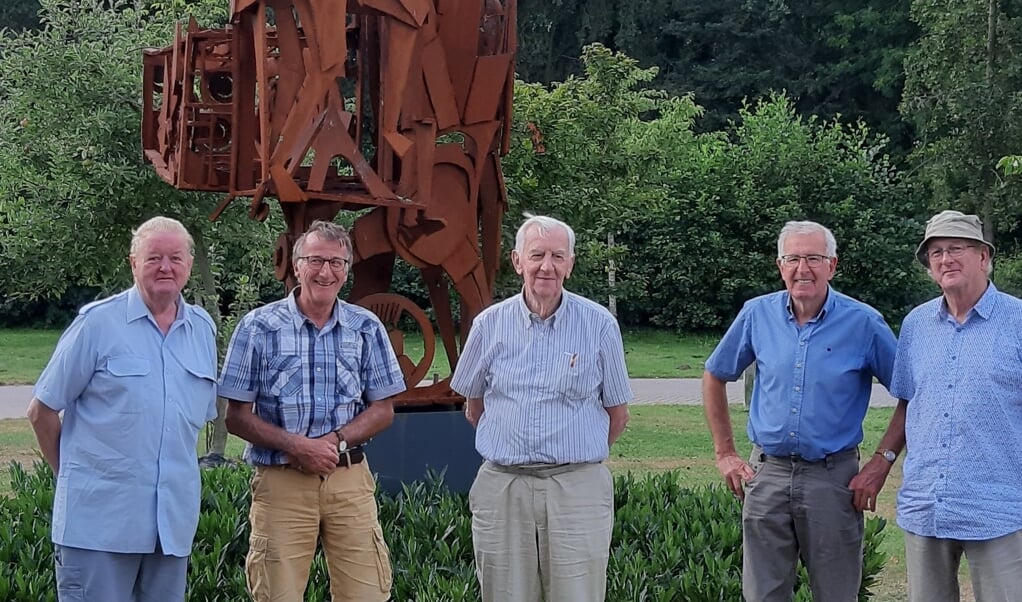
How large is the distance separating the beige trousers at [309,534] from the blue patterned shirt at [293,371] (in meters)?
0.12

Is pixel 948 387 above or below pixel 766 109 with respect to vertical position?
below

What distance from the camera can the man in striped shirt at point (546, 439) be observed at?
3.85 metres

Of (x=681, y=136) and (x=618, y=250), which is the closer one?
(x=618, y=250)

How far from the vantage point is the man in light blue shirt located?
3553mm

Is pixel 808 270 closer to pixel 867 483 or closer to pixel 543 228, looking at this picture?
pixel 867 483

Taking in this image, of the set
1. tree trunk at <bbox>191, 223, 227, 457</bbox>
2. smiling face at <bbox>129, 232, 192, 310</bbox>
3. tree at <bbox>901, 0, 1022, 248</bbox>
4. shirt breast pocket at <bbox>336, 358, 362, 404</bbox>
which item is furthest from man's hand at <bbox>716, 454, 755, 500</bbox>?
tree at <bbox>901, 0, 1022, 248</bbox>

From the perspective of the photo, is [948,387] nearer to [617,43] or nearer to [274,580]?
[274,580]

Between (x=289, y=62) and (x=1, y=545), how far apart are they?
2.54 meters

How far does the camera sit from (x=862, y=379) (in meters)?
4.19

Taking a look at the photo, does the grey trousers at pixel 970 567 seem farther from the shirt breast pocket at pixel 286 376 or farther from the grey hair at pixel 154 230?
the grey hair at pixel 154 230

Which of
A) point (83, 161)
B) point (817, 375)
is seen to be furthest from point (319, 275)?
point (83, 161)

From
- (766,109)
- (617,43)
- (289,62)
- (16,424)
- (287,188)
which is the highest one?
(617,43)

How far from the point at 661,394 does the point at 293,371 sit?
36.2ft

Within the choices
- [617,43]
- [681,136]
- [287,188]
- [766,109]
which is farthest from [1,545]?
[617,43]
